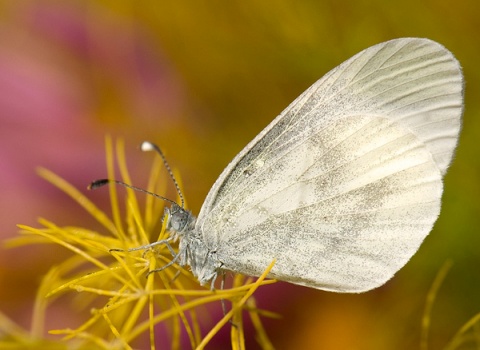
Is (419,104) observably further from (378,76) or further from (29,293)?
(29,293)

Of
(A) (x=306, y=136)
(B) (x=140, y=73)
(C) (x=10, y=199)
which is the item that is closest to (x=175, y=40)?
(B) (x=140, y=73)

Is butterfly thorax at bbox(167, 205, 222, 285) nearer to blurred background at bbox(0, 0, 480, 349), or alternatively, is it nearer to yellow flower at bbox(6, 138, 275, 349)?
yellow flower at bbox(6, 138, 275, 349)

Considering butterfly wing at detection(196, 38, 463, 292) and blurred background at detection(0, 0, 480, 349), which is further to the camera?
blurred background at detection(0, 0, 480, 349)

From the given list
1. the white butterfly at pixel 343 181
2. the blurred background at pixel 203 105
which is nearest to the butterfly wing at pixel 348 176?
the white butterfly at pixel 343 181

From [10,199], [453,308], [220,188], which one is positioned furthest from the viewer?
A: [10,199]

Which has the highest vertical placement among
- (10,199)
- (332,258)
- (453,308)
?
(10,199)

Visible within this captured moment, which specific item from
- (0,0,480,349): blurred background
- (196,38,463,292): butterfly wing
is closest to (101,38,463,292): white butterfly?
(196,38,463,292): butterfly wing

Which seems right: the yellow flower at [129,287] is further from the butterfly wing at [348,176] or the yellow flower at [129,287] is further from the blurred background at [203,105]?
the blurred background at [203,105]
